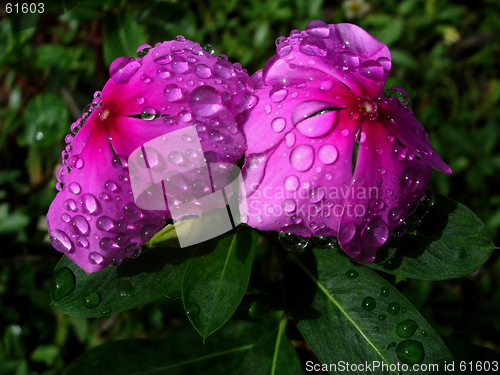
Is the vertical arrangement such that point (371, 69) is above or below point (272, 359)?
above

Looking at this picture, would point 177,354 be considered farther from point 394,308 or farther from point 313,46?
point 313,46

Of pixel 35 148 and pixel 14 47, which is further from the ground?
pixel 14 47

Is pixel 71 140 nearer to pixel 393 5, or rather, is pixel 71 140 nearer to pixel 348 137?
pixel 348 137

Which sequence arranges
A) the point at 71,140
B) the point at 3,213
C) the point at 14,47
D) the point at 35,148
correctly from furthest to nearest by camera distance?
the point at 35,148 < the point at 3,213 < the point at 14,47 < the point at 71,140

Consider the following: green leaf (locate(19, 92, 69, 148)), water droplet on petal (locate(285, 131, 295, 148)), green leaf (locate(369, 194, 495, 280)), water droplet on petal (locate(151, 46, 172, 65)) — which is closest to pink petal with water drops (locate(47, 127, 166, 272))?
water droplet on petal (locate(151, 46, 172, 65))

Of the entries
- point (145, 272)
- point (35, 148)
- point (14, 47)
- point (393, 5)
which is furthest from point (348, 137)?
point (393, 5)

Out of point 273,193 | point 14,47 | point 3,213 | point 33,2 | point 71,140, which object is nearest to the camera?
point 273,193

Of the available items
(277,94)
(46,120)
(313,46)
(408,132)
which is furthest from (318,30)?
(46,120)
